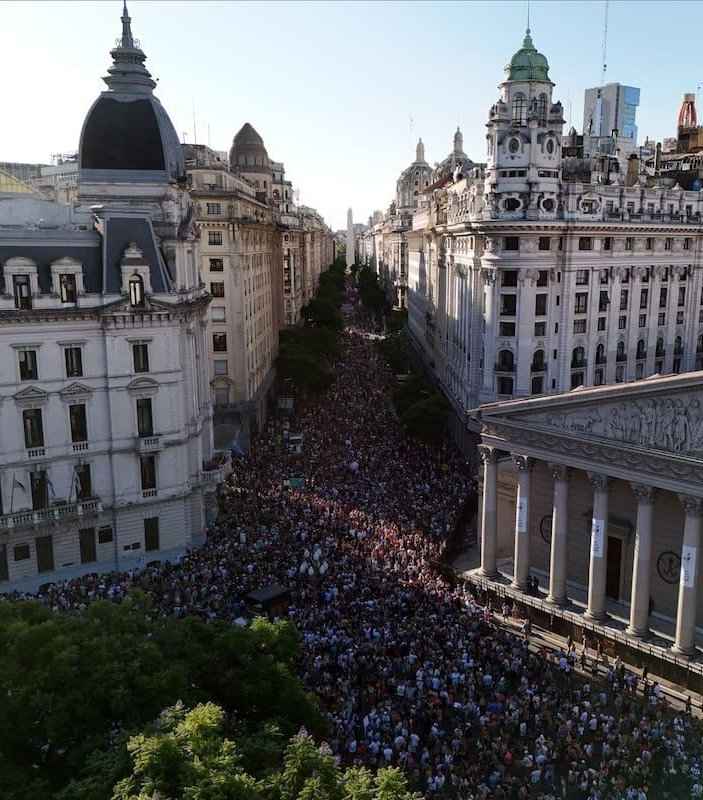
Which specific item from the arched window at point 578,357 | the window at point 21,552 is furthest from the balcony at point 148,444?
the arched window at point 578,357

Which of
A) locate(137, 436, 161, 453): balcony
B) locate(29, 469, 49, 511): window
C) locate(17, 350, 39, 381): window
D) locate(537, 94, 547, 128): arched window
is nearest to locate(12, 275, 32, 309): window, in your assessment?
locate(17, 350, 39, 381): window

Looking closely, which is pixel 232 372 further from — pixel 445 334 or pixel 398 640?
pixel 398 640

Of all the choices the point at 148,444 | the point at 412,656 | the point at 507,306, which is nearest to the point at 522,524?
the point at 412,656

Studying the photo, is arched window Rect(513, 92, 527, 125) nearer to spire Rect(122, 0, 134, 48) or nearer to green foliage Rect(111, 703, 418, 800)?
spire Rect(122, 0, 134, 48)

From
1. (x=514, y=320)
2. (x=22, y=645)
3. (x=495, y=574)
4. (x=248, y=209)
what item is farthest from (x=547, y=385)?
(x=22, y=645)

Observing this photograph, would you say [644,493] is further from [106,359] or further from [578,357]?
[578,357]

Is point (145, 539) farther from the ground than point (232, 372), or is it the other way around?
point (232, 372)

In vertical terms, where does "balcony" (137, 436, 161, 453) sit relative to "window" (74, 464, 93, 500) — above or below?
above
